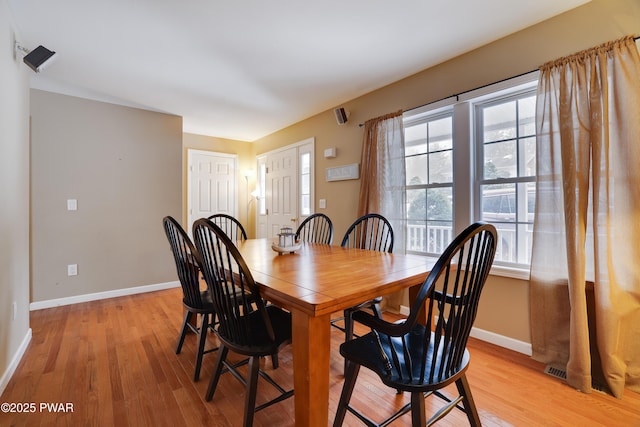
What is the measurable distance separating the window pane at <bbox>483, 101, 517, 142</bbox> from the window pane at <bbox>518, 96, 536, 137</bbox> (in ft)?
0.13

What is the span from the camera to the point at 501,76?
87.7 inches

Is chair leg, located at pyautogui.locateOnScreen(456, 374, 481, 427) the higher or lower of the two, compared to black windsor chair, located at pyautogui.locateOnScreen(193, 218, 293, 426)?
lower

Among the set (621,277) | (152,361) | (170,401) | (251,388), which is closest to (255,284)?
(251,388)

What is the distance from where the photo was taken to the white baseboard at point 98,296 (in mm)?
3129

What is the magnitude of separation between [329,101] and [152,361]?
3.13m

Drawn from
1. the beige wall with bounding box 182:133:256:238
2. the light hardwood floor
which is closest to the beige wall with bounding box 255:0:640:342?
the light hardwood floor

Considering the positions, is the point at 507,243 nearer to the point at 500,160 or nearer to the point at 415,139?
the point at 500,160

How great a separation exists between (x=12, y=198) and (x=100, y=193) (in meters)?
1.64

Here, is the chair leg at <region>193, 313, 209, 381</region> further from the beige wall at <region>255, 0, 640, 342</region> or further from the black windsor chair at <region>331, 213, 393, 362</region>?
the beige wall at <region>255, 0, 640, 342</region>

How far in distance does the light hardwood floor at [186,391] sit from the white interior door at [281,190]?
2435mm

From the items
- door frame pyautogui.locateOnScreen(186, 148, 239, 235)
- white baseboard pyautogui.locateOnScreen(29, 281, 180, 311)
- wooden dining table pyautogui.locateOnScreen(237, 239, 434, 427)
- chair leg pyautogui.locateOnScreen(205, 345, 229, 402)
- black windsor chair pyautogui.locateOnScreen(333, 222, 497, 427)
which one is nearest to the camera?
black windsor chair pyautogui.locateOnScreen(333, 222, 497, 427)

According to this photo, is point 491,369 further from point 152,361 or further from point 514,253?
point 152,361

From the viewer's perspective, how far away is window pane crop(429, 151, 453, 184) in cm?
265

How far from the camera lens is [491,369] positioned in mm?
1940
